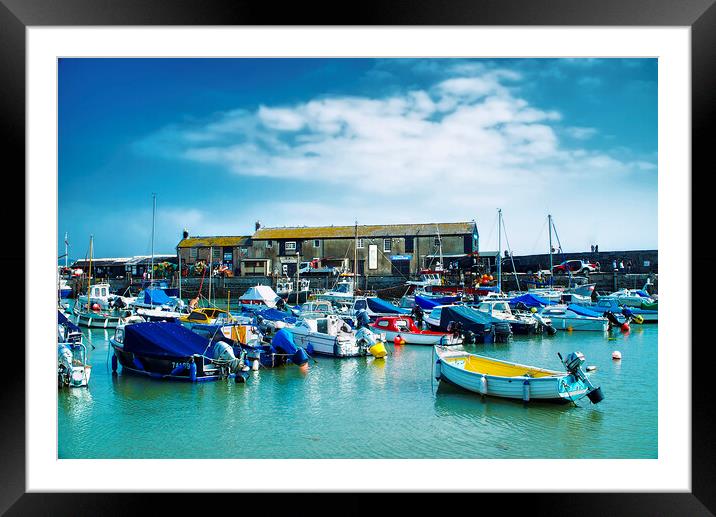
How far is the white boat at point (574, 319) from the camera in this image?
15602mm

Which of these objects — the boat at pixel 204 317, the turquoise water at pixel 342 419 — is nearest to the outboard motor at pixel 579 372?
the turquoise water at pixel 342 419

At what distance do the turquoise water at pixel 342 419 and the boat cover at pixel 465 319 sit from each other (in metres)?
3.73

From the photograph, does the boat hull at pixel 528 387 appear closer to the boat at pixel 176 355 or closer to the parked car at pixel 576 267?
the boat at pixel 176 355

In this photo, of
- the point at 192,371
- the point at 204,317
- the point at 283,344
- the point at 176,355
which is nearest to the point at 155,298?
the point at 204,317

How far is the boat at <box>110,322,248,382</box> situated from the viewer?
354 inches

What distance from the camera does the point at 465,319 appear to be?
45.4ft

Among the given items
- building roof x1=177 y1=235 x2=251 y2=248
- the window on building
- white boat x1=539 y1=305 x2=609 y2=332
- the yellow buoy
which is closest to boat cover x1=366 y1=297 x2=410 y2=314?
white boat x1=539 y1=305 x2=609 y2=332

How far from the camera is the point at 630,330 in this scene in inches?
624
